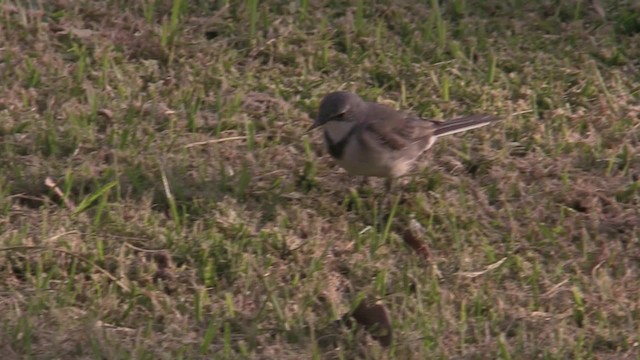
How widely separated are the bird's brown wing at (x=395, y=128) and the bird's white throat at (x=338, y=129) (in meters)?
0.10

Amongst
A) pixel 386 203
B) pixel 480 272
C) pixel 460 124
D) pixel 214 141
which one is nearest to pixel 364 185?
pixel 386 203

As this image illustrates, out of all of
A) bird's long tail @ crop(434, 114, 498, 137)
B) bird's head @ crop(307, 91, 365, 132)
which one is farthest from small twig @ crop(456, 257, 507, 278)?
bird's head @ crop(307, 91, 365, 132)

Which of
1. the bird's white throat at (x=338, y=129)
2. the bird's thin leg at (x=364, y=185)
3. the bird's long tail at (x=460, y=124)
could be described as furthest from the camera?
the bird's long tail at (x=460, y=124)

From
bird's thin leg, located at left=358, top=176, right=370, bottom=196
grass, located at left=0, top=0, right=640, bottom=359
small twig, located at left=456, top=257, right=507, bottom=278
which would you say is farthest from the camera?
bird's thin leg, located at left=358, top=176, right=370, bottom=196

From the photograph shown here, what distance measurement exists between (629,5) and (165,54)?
9.32ft

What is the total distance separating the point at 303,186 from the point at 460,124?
86 cm

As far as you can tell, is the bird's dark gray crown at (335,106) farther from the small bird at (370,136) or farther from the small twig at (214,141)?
the small twig at (214,141)

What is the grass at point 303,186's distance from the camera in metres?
5.10

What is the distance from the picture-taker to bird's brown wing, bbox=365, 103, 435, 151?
19.8 ft

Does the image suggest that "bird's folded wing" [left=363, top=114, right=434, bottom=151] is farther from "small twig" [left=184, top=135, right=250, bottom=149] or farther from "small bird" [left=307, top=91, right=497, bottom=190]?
"small twig" [left=184, top=135, right=250, bottom=149]

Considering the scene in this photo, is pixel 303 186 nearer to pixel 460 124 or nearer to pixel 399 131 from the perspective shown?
pixel 399 131

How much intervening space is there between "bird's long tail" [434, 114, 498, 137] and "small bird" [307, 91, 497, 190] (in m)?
0.05

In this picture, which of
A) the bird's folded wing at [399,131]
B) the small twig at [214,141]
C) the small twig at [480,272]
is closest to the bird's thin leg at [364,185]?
the bird's folded wing at [399,131]

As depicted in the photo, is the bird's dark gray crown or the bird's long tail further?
the bird's long tail
